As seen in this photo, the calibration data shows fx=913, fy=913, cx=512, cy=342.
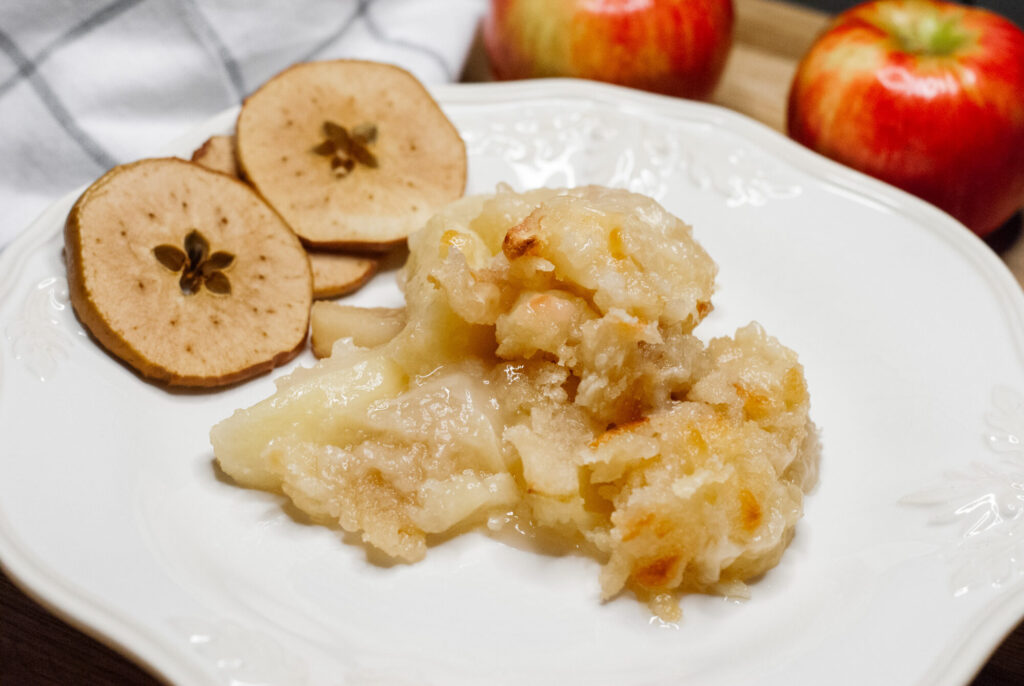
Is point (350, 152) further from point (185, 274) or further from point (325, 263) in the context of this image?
point (185, 274)

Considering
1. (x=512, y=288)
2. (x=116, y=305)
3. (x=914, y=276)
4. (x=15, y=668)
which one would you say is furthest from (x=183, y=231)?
(x=914, y=276)

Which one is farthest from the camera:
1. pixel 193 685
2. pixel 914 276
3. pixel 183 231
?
pixel 914 276

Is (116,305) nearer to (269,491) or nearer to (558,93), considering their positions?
(269,491)

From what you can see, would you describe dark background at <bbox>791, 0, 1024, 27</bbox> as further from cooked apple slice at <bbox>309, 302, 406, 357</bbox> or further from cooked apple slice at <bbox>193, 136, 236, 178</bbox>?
cooked apple slice at <bbox>309, 302, 406, 357</bbox>

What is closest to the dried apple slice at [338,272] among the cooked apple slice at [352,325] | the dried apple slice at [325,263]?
the dried apple slice at [325,263]

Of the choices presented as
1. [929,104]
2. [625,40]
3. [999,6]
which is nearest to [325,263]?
[625,40]

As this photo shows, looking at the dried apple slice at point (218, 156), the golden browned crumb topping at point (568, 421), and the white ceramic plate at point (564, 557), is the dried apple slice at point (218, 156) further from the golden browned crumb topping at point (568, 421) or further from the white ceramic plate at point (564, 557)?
the golden browned crumb topping at point (568, 421)

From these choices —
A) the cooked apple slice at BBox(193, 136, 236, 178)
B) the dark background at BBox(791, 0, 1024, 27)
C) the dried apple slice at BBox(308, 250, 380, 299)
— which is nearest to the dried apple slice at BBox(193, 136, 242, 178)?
the cooked apple slice at BBox(193, 136, 236, 178)
